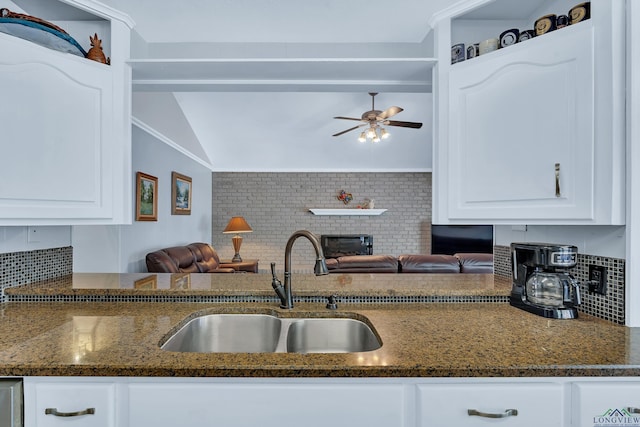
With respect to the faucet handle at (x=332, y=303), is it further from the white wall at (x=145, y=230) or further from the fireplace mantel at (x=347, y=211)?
the fireplace mantel at (x=347, y=211)

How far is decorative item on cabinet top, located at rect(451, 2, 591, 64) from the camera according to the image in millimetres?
1238

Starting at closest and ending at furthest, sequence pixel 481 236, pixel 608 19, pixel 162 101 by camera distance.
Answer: pixel 608 19 → pixel 162 101 → pixel 481 236

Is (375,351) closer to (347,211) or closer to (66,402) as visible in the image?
(66,402)

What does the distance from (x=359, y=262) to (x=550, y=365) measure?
249 centimetres

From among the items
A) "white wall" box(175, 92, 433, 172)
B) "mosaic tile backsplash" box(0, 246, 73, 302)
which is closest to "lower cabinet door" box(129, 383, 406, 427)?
"mosaic tile backsplash" box(0, 246, 73, 302)

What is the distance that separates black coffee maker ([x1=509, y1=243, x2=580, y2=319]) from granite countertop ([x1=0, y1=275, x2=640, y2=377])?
1.9 inches

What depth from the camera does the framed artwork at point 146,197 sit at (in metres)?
3.50

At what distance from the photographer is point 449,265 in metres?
3.45

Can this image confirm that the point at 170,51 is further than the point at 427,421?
Yes

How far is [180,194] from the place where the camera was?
4840mm

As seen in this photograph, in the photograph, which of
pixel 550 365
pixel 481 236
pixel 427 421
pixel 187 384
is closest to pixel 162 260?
pixel 187 384

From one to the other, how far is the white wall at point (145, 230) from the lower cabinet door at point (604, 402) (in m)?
3.47

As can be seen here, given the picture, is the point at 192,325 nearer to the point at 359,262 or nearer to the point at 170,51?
the point at 170,51

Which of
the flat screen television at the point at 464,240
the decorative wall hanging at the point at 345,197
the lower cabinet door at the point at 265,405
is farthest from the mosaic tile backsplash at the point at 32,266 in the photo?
the flat screen television at the point at 464,240
